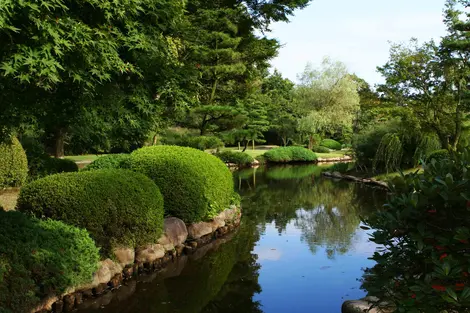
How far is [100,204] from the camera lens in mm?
5277

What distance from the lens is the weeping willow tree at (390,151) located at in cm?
1645

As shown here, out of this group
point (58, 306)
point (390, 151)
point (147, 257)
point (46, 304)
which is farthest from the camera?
point (390, 151)

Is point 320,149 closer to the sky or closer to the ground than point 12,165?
closer to the ground

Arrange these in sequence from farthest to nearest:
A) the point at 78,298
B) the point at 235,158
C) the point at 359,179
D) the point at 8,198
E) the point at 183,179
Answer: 1. the point at 235,158
2. the point at 359,179
3. the point at 8,198
4. the point at 183,179
5. the point at 78,298

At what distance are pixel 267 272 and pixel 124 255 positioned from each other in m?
2.13

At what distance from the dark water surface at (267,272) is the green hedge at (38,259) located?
56cm

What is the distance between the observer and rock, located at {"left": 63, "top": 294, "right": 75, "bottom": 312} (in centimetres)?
447

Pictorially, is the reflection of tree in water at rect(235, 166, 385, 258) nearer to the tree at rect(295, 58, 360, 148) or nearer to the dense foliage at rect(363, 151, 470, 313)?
the dense foliage at rect(363, 151, 470, 313)

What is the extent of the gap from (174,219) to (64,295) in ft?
9.02

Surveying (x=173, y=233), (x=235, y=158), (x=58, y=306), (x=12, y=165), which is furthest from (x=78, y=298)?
(x=235, y=158)

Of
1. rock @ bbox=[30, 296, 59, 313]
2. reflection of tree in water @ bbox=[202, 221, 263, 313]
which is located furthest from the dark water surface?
rock @ bbox=[30, 296, 59, 313]

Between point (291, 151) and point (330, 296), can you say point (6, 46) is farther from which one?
point (291, 151)

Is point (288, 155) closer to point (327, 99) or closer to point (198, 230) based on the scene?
point (327, 99)

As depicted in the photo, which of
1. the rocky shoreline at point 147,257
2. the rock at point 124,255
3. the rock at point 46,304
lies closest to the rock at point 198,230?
the rocky shoreline at point 147,257
